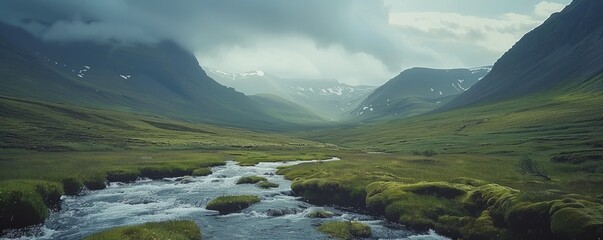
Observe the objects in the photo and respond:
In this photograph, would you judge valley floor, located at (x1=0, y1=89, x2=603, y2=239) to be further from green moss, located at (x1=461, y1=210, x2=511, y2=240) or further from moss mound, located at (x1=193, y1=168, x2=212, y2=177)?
moss mound, located at (x1=193, y1=168, x2=212, y2=177)

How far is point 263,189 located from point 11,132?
92313mm

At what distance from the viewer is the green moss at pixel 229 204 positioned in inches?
1924

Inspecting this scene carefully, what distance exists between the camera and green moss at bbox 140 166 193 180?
77244mm

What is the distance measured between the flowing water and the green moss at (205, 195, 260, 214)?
43.6 inches

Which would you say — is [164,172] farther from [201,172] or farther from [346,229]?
[346,229]

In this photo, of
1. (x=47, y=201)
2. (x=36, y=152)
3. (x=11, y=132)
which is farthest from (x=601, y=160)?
(x=11, y=132)

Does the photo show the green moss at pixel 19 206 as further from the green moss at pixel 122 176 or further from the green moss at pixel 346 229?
the green moss at pixel 122 176

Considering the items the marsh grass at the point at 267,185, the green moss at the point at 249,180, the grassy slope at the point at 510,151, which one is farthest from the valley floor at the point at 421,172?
the green moss at the point at 249,180

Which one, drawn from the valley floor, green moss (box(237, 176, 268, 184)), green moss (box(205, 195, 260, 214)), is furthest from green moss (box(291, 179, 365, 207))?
green moss (box(237, 176, 268, 184))

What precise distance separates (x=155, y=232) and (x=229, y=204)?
1780 centimetres

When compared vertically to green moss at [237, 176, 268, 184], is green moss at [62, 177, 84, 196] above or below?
above

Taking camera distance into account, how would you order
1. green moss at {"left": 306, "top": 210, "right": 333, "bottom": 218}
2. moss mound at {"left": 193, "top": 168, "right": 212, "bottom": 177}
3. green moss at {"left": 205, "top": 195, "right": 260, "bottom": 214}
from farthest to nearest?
moss mound at {"left": 193, "top": 168, "right": 212, "bottom": 177} < green moss at {"left": 205, "top": 195, "right": 260, "bottom": 214} < green moss at {"left": 306, "top": 210, "right": 333, "bottom": 218}

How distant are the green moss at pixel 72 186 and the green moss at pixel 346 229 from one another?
3555cm

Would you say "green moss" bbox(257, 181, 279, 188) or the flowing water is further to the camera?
"green moss" bbox(257, 181, 279, 188)
